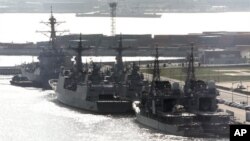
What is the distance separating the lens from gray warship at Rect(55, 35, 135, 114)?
5419 centimetres

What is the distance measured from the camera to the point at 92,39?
112 meters

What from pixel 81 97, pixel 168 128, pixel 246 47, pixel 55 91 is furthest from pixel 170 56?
pixel 168 128

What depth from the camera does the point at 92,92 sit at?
56062mm

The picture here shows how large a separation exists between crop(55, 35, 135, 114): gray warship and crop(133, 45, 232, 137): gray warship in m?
3.82

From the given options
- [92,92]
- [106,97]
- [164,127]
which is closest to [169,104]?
[164,127]

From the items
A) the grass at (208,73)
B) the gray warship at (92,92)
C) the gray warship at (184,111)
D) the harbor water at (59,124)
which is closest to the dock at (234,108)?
the gray warship at (184,111)

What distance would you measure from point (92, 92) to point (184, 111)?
11251 mm

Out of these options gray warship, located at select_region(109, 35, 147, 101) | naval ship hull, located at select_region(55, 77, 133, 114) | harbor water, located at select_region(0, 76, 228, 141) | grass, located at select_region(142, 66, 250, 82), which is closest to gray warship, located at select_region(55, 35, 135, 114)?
naval ship hull, located at select_region(55, 77, 133, 114)

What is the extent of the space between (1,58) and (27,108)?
5049cm

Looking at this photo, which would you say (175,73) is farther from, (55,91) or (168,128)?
(168,128)

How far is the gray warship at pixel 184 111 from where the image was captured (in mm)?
43719

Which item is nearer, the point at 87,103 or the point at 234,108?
the point at 234,108

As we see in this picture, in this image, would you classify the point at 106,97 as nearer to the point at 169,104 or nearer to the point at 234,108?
the point at 169,104

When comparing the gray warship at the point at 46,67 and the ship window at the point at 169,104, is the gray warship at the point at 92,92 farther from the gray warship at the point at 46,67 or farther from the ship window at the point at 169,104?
the gray warship at the point at 46,67
